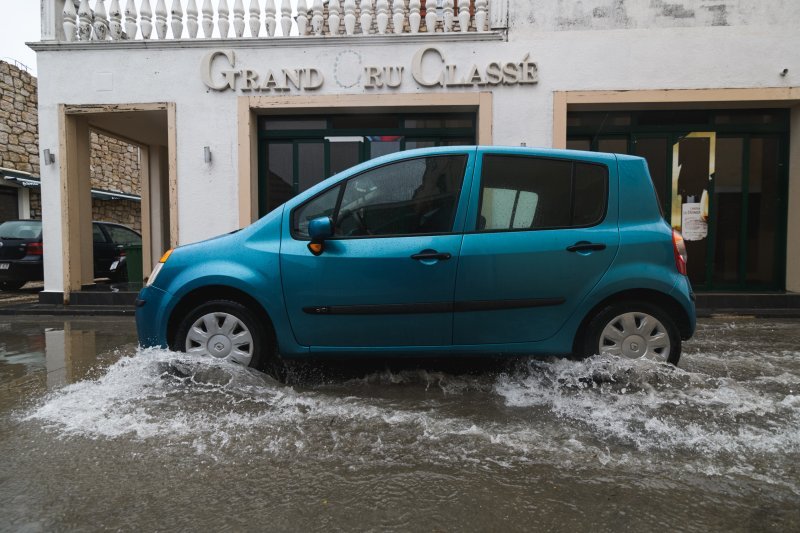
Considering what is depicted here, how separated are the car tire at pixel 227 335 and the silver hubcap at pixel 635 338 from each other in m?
2.37

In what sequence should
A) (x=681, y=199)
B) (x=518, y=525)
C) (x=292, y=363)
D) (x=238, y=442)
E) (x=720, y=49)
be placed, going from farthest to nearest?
1. (x=681, y=199)
2. (x=720, y=49)
3. (x=292, y=363)
4. (x=238, y=442)
5. (x=518, y=525)

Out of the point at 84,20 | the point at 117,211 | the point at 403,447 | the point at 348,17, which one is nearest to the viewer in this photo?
the point at 403,447

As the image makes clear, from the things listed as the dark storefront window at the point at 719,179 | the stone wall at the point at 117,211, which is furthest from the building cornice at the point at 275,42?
the stone wall at the point at 117,211

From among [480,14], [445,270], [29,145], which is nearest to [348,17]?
[480,14]

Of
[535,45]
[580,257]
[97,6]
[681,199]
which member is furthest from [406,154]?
[97,6]

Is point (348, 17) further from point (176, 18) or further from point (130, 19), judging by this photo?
point (130, 19)

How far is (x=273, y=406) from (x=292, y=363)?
3.12ft

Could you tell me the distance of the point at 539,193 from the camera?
382 centimetres

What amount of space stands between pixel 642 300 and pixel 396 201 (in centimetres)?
187

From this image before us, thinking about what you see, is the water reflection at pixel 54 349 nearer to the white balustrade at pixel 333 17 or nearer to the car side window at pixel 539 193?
the car side window at pixel 539 193

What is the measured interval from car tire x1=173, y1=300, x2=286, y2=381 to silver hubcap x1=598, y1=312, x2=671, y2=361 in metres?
2.37

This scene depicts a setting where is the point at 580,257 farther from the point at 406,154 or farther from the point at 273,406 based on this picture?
the point at 273,406

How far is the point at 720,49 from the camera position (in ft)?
26.8

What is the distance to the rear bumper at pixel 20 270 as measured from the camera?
1081cm
